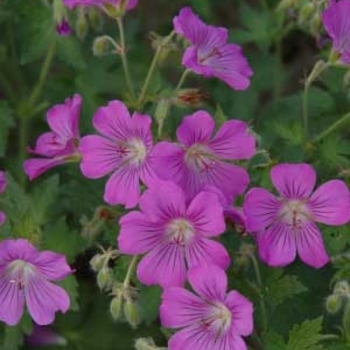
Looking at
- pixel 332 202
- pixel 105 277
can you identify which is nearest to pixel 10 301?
pixel 105 277

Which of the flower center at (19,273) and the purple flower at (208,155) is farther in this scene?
the flower center at (19,273)

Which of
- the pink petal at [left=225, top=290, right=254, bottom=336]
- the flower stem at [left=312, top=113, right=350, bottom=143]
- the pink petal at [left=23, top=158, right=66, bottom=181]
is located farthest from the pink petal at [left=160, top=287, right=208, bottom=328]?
the flower stem at [left=312, top=113, right=350, bottom=143]

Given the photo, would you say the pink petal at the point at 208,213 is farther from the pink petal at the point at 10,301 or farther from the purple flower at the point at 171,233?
the pink petal at the point at 10,301

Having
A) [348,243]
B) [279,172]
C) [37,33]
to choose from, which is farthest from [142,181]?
[37,33]

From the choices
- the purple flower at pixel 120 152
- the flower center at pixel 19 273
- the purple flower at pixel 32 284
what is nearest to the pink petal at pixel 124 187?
the purple flower at pixel 120 152

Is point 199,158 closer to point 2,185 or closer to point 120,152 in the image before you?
point 120,152

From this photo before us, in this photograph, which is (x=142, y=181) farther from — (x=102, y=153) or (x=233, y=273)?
(x=233, y=273)
